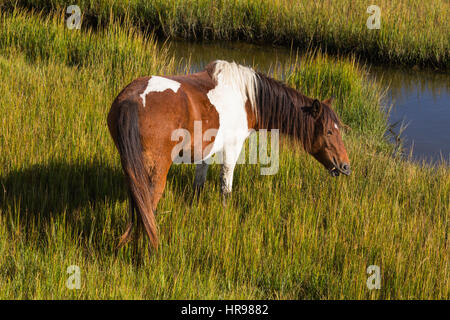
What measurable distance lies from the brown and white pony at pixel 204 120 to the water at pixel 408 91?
7.60ft

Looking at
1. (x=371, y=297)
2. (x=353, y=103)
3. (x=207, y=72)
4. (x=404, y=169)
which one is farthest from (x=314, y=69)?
(x=371, y=297)

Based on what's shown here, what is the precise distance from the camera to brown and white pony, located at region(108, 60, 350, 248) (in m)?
3.09

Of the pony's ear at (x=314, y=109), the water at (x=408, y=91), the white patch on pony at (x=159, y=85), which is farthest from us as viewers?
the water at (x=408, y=91)

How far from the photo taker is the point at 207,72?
381 cm

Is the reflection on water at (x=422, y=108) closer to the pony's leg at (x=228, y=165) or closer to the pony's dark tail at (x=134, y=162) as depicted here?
the pony's leg at (x=228, y=165)

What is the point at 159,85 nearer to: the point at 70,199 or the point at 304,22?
the point at 70,199

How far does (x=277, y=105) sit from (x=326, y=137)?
46 centimetres

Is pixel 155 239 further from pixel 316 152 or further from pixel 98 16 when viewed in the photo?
pixel 98 16

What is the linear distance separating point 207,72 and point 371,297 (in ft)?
6.35

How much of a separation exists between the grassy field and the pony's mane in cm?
17

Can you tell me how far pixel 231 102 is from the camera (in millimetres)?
3689

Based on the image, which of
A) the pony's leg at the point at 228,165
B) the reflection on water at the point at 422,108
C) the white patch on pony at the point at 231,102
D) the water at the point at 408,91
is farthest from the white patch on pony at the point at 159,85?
the reflection on water at the point at 422,108

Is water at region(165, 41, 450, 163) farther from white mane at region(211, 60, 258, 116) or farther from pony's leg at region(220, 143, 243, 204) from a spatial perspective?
pony's leg at region(220, 143, 243, 204)

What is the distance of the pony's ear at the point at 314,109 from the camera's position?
391 cm
